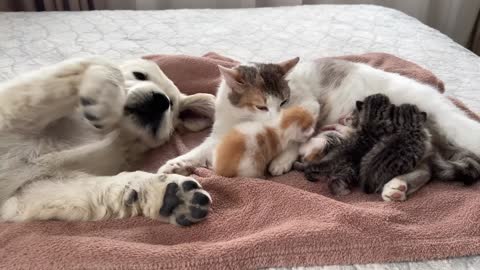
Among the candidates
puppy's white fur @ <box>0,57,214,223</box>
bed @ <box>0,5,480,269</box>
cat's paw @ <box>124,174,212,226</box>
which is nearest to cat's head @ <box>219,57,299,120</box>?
puppy's white fur @ <box>0,57,214,223</box>

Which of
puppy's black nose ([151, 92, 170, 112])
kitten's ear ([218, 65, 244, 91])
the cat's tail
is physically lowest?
the cat's tail

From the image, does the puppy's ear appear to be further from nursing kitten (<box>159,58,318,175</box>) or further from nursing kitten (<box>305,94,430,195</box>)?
nursing kitten (<box>305,94,430,195</box>)

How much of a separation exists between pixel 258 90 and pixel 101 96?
449 millimetres

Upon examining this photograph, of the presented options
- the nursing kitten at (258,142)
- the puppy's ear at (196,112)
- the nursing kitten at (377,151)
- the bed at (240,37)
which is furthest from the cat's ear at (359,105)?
the bed at (240,37)

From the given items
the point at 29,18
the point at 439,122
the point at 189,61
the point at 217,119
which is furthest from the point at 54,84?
the point at 29,18

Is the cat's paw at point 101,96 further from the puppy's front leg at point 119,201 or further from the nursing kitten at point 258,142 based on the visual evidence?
the nursing kitten at point 258,142

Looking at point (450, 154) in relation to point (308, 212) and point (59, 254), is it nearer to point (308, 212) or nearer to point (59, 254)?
Result: point (308, 212)

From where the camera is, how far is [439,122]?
1.30 metres

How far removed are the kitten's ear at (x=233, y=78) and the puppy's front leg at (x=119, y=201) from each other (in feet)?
1.21

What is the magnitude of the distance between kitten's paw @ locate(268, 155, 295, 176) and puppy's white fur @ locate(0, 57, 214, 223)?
0.26 m

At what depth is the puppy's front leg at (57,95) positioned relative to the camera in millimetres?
1165

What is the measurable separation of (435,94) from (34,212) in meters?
1.15

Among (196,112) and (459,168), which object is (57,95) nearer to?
(196,112)

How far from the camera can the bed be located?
1.94 metres
